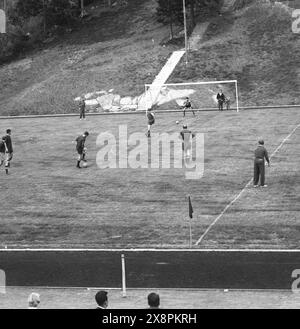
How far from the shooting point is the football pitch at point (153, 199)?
82.3ft

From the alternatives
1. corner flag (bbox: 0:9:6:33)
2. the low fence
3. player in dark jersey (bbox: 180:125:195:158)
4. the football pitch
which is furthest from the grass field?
corner flag (bbox: 0:9:6:33)

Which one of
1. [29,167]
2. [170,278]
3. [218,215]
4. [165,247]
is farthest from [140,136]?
[170,278]

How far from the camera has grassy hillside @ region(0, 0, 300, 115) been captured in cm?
6419

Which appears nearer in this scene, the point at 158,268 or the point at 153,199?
the point at 158,268

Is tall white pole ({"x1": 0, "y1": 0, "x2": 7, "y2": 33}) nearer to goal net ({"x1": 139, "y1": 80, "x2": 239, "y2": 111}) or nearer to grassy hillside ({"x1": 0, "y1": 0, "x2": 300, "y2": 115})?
grassy hillside ({"x1": 0, "y1": 0, "x2": 300, "y2": 115})

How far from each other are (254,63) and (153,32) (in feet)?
47.5

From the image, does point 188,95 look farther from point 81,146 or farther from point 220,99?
point 81,146

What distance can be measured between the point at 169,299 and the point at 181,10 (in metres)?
57.0

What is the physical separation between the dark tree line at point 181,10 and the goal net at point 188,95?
1150 centimetres

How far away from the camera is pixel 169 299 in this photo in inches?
738

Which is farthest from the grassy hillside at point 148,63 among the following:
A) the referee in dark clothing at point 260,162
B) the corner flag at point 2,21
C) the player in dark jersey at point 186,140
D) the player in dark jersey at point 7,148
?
the referee in dark clothing at point 260,162

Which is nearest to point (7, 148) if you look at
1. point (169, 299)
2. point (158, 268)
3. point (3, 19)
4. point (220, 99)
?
point (158, 268)

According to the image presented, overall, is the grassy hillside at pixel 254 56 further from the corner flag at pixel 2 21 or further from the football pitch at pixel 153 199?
the corner flag at pixel 2 21
